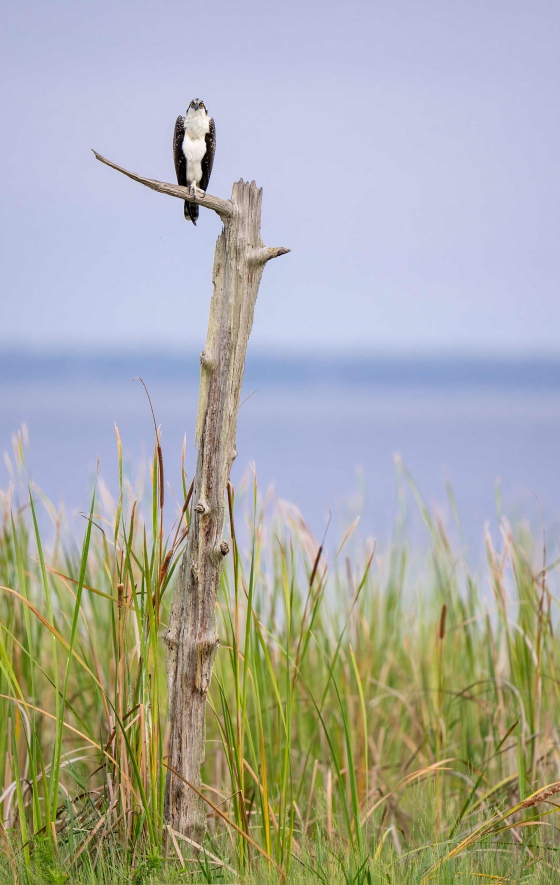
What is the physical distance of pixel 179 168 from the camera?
2.51 metres

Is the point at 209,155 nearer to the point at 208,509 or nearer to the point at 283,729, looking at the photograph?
the point at 208,509

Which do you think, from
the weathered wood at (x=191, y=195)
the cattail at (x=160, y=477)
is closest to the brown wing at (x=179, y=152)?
the weathered wood at (x=191, y=195)

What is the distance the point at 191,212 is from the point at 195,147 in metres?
0.21

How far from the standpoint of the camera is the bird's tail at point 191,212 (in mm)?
2422

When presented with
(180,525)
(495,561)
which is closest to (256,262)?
(180,525)

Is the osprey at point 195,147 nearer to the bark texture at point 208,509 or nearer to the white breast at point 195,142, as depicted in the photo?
the white breast at point 195,142

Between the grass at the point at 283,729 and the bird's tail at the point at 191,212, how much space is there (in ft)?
2.76

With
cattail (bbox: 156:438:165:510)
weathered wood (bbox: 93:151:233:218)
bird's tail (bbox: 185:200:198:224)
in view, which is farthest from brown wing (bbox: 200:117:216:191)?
cattail (bbox: 156:438:165:510)

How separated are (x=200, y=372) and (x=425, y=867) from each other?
1.31 meters

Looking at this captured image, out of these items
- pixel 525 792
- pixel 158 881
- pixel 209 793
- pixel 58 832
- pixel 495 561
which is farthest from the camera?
pixel 209 793

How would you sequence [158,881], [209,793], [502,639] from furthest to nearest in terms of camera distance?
[502,639]
[209,793]
[158,881]

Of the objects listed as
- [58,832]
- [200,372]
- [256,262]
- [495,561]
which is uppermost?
[256,262]

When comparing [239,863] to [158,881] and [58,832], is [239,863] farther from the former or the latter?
[58,832]

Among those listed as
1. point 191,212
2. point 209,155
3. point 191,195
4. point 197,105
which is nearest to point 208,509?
point 191,195
